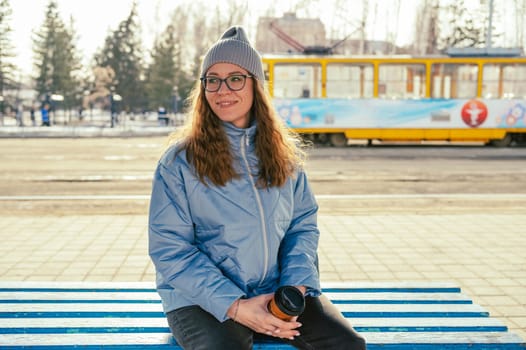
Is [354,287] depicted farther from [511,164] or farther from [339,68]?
[339,68]

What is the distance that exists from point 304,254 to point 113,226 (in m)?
4.74

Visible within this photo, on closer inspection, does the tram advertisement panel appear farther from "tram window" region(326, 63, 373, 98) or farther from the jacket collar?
the jacket collar

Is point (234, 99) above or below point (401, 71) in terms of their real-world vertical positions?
below

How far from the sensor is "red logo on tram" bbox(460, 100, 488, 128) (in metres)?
19.3

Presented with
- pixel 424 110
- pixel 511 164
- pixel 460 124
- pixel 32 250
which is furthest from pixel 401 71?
pixel 32 250

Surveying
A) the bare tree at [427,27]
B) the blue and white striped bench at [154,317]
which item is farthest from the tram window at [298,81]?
the bare tree at [427,27]

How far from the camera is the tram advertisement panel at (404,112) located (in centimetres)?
1925

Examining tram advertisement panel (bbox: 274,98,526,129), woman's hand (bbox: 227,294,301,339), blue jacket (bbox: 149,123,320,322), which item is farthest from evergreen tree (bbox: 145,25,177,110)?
woman's hand (bbox: 227,294,301,339)

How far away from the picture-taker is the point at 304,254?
2.71 metres

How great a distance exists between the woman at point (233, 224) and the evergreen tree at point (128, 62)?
165 feet

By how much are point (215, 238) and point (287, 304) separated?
1.56 ft

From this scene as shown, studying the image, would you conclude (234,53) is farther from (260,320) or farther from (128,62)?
(128,62)

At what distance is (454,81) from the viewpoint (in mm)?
19391

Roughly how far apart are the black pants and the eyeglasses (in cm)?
104
